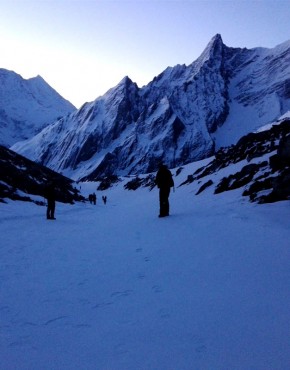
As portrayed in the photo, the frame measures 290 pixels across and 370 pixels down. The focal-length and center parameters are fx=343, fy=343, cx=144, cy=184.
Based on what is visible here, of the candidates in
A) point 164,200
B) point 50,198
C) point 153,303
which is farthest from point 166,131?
point 153,303

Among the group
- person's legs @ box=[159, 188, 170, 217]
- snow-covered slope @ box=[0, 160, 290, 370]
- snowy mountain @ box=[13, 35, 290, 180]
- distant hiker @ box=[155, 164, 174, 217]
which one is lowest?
snow-covered slope @ box=[0, 160, 290, 370]

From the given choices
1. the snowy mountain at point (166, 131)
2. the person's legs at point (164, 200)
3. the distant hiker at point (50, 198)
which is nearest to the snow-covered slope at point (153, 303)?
the person's legs at point (164, 200)

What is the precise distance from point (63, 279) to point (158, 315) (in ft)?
8.46

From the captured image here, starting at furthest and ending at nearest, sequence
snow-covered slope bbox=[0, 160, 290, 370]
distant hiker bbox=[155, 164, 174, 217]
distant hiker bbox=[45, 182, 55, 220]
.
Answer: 1. distant hiker bbox=[45, 182, 55, 220]
2. distant hiker bbox=[155, 164, 174, 217]
3. snow-covered slope bbox=[0, 160, 290, 370]

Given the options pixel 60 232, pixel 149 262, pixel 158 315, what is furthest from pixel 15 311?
pixel 60 232

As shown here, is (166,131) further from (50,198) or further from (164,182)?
(164,182)

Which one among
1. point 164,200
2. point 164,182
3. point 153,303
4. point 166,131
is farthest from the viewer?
point 166,131

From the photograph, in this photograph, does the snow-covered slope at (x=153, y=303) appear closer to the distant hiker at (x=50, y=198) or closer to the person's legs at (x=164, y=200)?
the person's legs at (x=164, y=200)

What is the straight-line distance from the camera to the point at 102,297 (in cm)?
527

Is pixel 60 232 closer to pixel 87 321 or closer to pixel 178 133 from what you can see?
pixel 87 321

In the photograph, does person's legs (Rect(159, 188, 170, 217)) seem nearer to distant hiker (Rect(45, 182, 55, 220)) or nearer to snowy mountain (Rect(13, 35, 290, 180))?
distant hiker (Rect(45, 182, 55, 220))

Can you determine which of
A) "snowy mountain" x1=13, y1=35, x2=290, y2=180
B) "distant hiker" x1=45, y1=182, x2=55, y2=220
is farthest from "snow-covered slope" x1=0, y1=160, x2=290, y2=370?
"snowy mountain" x1=13, y1=35, x2=290, y2=180

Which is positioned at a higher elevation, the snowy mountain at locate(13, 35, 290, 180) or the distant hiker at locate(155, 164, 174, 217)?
the snowy mountain at locate(13, 35, 290, 180)

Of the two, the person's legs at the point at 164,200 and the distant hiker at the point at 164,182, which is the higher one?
the distant hiker at the point at 164,182
